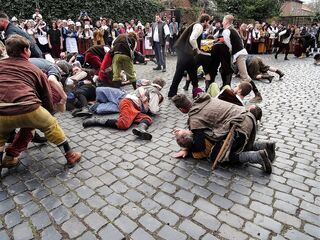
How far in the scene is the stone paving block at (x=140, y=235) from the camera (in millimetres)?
2521

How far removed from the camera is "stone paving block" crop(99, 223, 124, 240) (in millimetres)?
2521

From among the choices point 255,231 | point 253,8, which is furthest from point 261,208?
point 253,8


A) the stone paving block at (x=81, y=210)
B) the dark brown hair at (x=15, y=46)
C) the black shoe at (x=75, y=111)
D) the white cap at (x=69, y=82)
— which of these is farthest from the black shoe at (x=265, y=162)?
the white cap at (x=69, y=82)

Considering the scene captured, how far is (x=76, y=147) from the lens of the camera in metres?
4.35

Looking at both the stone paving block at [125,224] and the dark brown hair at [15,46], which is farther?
the dark brown hair at [15,46]

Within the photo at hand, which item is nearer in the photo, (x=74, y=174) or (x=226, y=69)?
(x=74, y=174)

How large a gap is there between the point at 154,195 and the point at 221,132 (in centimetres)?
112

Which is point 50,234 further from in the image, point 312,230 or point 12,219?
point 312,230

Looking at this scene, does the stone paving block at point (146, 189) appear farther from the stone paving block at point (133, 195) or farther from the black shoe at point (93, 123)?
the black shoe at point (93, 123)

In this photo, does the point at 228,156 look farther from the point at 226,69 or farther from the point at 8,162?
the point at 226,69

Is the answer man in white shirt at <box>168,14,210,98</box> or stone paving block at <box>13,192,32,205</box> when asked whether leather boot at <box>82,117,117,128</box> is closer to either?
stone paving block at <box>13,192,32,205</box>

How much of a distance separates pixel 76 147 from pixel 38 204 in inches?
56.8

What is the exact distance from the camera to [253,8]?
24703 mm

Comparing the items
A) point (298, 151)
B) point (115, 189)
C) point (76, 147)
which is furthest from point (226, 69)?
point (115, 189)
